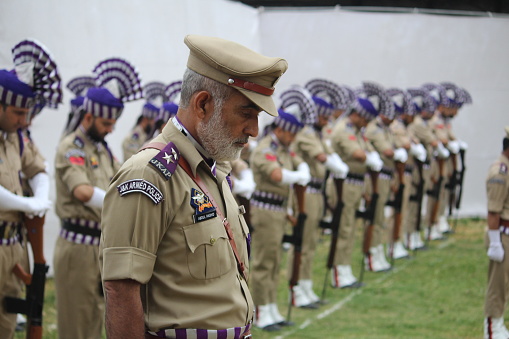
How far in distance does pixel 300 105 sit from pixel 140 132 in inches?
80.5

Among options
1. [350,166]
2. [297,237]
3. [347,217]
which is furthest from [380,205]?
[297,237]

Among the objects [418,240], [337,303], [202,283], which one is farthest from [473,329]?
[202,283]

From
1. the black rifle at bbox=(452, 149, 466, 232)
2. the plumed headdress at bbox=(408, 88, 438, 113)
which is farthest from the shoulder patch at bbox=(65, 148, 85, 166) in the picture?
the black rifle at bbox=(452, 149, 466, 232)

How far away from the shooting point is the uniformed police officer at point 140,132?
7949 mm

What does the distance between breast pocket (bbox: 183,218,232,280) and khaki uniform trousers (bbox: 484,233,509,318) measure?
379 cm

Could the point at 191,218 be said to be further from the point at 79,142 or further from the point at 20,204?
the point at 79,142

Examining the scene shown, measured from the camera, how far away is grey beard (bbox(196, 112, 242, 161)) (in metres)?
2.35

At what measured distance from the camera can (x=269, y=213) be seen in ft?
21.6

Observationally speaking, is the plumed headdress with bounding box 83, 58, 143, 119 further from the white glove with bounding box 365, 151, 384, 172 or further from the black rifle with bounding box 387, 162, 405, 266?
the black rifle with bounding box 387, 162, 405, 266

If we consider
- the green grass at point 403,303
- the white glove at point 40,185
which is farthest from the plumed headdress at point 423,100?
the white glove at point 40,185

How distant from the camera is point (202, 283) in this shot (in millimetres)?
2256

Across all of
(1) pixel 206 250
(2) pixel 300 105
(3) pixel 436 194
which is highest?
(1) pixel 206 250

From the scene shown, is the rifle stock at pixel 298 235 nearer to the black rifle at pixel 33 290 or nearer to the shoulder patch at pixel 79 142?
the shoulder patch at pixel 79 142

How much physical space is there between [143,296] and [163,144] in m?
0.50
